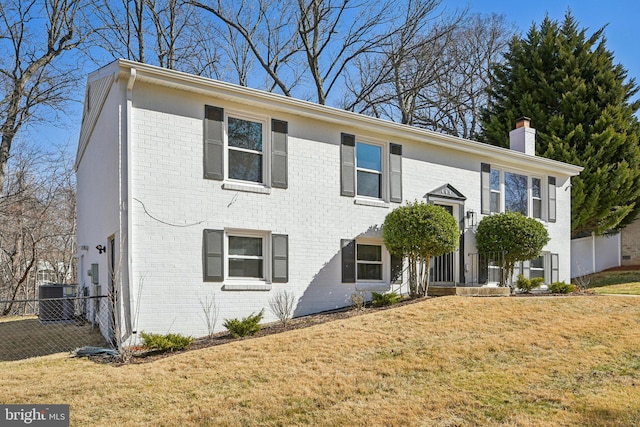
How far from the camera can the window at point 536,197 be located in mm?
15797

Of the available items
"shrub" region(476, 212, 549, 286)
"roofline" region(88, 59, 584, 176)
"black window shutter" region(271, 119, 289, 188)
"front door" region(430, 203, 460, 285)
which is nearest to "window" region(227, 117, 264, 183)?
"black window shutter" region(271, 119, 289, 188)

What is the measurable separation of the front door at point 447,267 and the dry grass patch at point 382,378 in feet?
13.6

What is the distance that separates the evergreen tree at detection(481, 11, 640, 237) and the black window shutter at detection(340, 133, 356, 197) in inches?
438

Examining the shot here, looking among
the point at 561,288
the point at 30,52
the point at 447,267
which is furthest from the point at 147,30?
the point at 561,288

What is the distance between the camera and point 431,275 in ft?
43.7

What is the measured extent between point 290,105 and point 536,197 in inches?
368

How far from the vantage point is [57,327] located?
12547 millimetres

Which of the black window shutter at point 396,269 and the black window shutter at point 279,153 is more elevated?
the black window shutter at point 279,153

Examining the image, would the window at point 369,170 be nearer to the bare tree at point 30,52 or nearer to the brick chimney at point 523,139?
the brick chimney at point 523,139

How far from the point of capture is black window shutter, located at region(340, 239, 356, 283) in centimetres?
1148

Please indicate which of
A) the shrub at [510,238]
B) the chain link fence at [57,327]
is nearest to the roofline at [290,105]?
Result: the shrub at [510,238]

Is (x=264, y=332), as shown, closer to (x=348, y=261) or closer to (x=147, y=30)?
(x=348, y=261)

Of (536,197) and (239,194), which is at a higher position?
(536,197)

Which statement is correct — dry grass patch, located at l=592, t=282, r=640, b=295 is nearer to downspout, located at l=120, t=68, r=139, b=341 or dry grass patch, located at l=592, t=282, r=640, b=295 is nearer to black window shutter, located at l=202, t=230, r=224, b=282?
black window shutter, located at l=202, t=230, r=224, b=282
